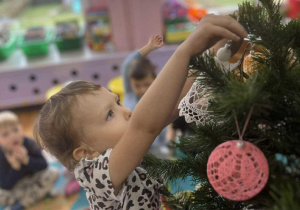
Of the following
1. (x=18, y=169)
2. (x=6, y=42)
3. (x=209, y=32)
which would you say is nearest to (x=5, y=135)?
(x=18, y=169)

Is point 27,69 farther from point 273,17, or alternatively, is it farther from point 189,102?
point 273,17

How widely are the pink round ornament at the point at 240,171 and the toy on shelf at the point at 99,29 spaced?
1920mm

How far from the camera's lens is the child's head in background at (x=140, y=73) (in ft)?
3.31

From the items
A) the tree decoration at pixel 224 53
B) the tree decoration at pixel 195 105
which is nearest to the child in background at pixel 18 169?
the tree decoration at pixel 195 105

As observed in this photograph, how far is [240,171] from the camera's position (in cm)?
36

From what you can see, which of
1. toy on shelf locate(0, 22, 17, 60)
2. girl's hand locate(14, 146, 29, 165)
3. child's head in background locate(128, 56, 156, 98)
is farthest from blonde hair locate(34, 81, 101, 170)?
toy on shelf locate(0, 22, 17, 60)

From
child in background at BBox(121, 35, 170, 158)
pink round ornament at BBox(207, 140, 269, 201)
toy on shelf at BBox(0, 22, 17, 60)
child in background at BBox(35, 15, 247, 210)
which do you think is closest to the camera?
pink round ornament at BBox(207, 140, 269, 201)

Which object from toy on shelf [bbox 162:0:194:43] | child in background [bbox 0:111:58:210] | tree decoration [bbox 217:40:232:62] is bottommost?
child in background [bbox 0:111:58:210]

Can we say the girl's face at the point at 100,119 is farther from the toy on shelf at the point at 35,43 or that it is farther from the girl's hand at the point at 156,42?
Answer: the toy on shelf at the point at 35,43

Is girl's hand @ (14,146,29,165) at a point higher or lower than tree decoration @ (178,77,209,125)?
lower

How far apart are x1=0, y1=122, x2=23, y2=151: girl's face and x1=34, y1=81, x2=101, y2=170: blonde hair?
43.4 inches

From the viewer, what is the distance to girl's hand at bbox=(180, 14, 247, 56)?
1.26 ft

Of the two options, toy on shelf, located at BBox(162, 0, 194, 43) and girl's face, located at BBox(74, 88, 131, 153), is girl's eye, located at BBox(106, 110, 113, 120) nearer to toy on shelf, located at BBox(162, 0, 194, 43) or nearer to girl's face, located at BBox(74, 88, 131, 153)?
girl's face, located at BBox(74, 88, 131, 153)

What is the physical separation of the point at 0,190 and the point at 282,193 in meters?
1.58
